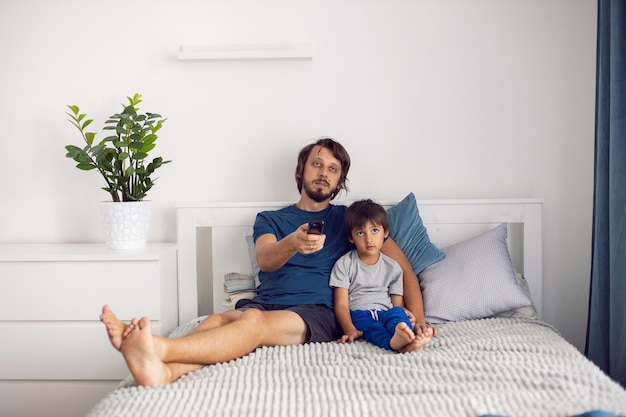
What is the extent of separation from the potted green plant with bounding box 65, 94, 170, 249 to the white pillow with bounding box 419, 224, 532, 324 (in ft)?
3.74

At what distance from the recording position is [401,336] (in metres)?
1.80

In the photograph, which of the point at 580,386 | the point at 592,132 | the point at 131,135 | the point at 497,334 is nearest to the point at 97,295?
the point at 131,135

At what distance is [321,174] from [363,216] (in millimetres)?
288

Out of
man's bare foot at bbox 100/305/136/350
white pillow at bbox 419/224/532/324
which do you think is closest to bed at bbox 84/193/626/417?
white pillow at bbox 419/224/532/324

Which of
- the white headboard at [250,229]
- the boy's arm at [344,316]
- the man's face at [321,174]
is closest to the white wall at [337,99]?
the white headboard at [250,229]

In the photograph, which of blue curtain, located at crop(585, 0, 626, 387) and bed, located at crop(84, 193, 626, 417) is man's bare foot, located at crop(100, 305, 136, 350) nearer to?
bed, located at crop(84, 193, 626, 417)

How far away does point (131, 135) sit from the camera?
241cm

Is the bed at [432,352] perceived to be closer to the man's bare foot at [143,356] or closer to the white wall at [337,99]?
the man's bare foot at [143,356]

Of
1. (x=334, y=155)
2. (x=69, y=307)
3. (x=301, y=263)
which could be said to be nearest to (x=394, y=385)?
(x=301, y=263)

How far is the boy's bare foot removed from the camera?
1779 mm

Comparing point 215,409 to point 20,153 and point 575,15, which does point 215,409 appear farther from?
point 575,15

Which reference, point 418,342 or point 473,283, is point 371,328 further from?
point 473,283

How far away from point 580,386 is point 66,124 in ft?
7.41

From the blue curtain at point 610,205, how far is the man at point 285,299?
26.7 inches
